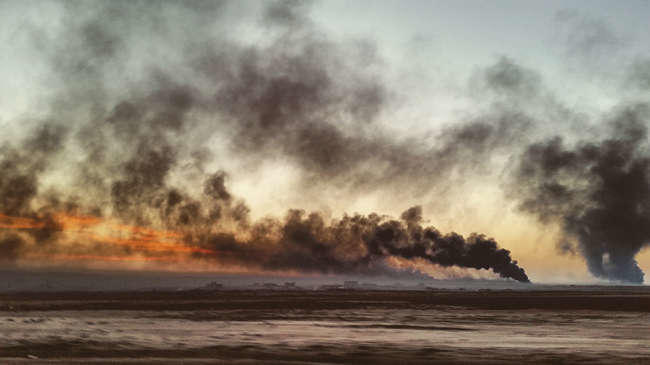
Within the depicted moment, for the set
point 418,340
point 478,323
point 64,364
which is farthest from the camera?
point 478,323

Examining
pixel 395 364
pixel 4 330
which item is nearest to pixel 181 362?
pixel 395 364

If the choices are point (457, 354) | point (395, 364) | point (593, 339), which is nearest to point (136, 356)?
point (395, 364)

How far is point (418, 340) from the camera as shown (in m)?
36.0

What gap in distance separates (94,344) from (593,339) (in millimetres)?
28890

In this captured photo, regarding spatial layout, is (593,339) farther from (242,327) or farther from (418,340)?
(242,327)

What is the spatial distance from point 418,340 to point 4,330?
28.8 meters

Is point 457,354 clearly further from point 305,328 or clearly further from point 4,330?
point 4,330

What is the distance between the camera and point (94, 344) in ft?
111

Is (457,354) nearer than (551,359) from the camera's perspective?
No

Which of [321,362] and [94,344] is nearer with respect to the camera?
[321,362]

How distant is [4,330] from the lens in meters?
42.9

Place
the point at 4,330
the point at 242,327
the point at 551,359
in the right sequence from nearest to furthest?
the point at 551,359
the point at 4,330
the point at 242,327

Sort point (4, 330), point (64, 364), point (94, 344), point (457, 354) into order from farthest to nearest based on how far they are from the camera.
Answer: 1. point (4, 330)
2. point (94, 344)
3. point (457, 354)
4. point (64, 364)

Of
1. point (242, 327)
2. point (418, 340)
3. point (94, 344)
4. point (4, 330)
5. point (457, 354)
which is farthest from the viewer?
point (242, 327)
